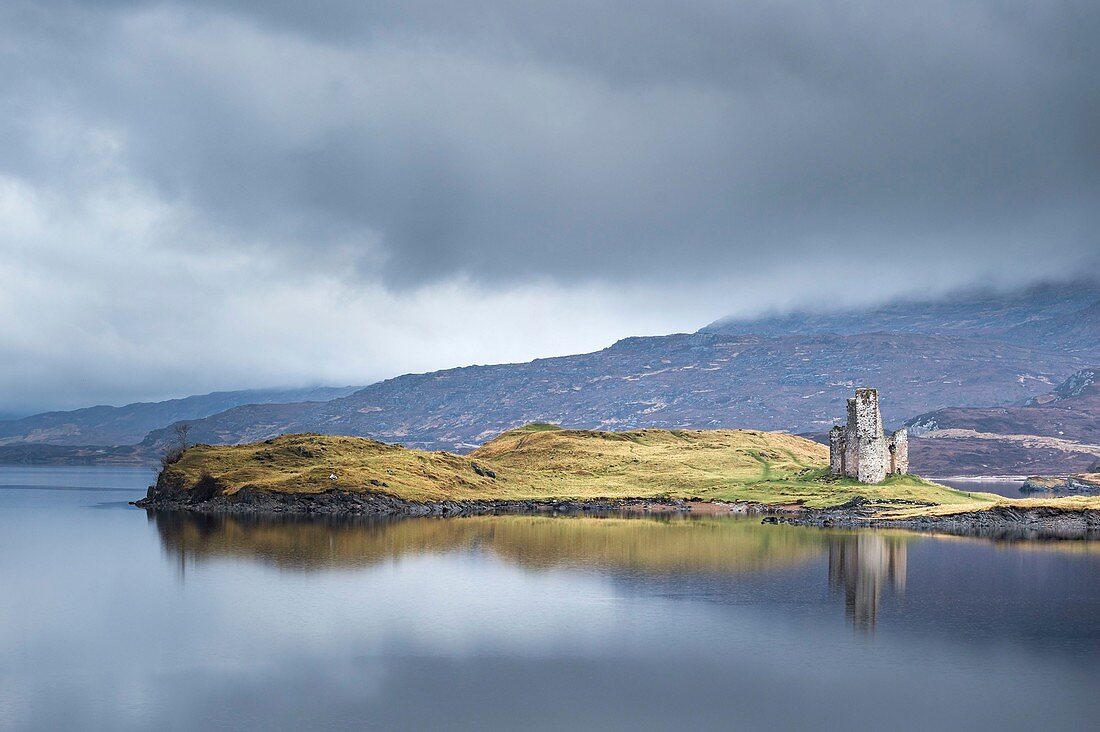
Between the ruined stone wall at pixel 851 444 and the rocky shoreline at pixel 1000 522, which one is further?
the ruined stone wall at pixel 851 444

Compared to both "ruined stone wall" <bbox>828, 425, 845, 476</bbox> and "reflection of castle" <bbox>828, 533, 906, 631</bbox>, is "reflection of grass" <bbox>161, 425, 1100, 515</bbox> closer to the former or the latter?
"ruined stone wall" <bbox>828, 425, 845, 476</bbox>

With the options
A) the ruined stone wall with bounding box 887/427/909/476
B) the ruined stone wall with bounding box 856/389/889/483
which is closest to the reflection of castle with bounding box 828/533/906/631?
the ruined stone wall with bounding box 856/389/889/483

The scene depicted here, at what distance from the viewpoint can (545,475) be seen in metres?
161

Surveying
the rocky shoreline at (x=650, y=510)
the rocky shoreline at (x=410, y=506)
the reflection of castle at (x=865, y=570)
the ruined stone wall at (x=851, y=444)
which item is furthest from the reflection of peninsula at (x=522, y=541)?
the ruined stone wall at (x=851, y=444)

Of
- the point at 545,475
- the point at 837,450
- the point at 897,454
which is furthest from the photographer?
the point at 545,475

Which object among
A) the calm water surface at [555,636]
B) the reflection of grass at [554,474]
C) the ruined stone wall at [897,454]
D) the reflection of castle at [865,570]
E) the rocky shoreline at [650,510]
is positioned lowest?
the calm water surface at [555,636]

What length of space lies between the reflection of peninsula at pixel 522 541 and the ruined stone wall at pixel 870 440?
18.0m

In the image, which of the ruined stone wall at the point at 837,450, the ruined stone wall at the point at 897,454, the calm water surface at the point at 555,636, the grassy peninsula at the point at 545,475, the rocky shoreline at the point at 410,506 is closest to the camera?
the calm water surface at the point at 555,636

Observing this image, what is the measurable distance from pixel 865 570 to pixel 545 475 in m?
94.6

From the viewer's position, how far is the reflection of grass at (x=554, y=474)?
4683 inches

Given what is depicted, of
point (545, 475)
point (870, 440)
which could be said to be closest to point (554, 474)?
point (545, 475)

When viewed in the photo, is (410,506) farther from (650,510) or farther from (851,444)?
(851,444)

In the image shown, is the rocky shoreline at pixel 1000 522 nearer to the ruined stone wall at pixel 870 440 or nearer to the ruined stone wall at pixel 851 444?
the ruined stone wall at pixel 870 440

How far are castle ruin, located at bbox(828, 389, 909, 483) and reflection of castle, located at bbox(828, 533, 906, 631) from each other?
939 inches
